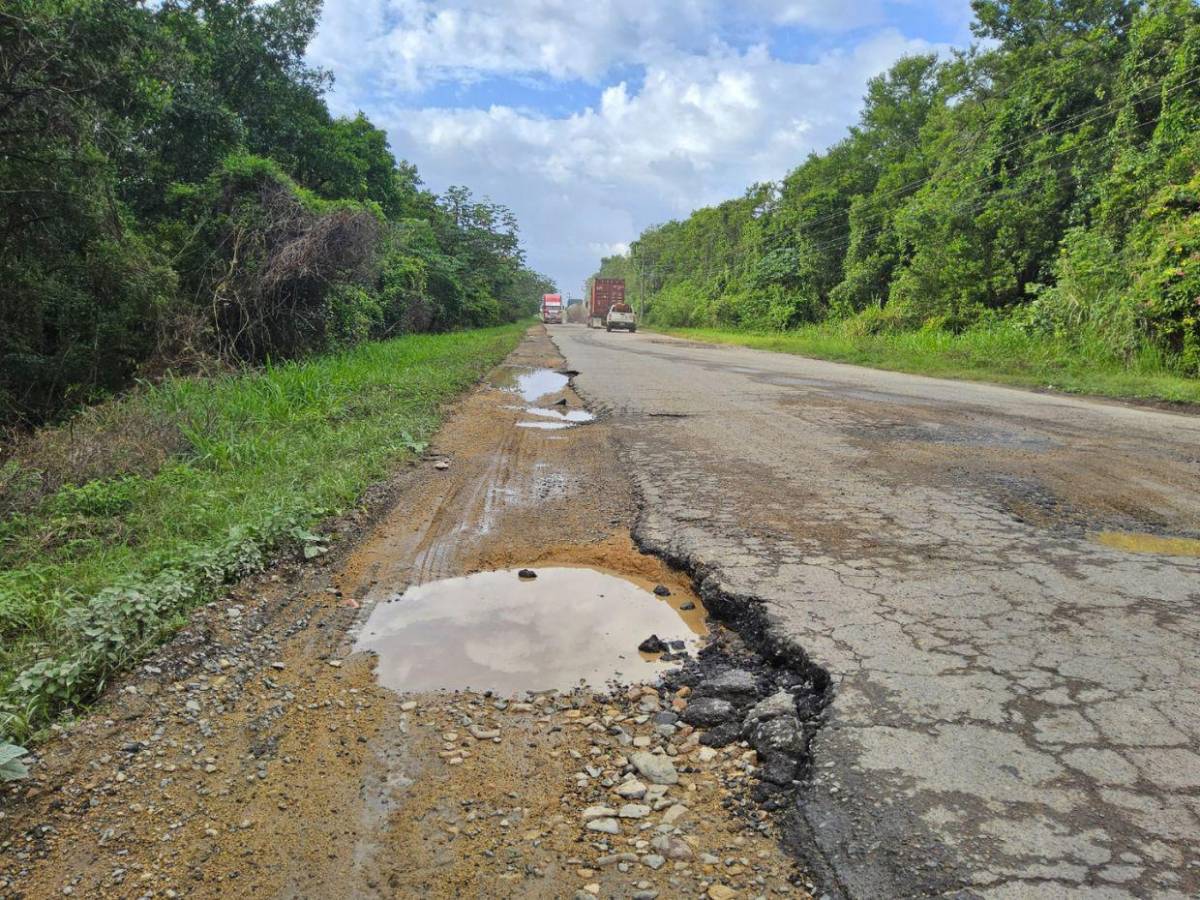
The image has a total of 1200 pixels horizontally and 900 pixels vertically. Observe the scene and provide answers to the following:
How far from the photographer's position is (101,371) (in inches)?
425


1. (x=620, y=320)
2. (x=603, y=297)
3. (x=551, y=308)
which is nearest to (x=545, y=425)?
(x=620, y=320)

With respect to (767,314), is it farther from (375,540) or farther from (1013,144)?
(375,540)

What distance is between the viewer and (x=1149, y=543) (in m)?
4.14

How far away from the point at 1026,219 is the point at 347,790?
21.6 m

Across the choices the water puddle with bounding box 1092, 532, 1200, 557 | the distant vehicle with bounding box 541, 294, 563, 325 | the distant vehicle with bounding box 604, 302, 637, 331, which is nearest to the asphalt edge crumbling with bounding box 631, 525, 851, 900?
the water puddle with bounding box 1092, 532, 1200, 557

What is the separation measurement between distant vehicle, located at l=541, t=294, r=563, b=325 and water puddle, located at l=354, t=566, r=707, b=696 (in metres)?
67.8

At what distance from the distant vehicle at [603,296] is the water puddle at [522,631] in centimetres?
5209

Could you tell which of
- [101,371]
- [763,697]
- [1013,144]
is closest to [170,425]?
[101,371]

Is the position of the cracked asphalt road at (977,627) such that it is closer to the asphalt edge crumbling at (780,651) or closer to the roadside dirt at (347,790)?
the asphalt edge crumbling at (780,651)

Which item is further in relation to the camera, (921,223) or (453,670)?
(921,223)

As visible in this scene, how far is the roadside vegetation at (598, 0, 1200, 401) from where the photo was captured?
44.2 ft

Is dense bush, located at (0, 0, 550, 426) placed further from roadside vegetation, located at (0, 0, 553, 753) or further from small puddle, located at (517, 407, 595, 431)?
small puddle, located at (517, 407, 595, 431)

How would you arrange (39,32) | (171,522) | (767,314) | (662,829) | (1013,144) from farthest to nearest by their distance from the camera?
1. (767,314)
2. (1013,144)
3. (39,32)
4. (171,522)
5. (662,829)

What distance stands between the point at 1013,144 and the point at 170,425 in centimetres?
2211
